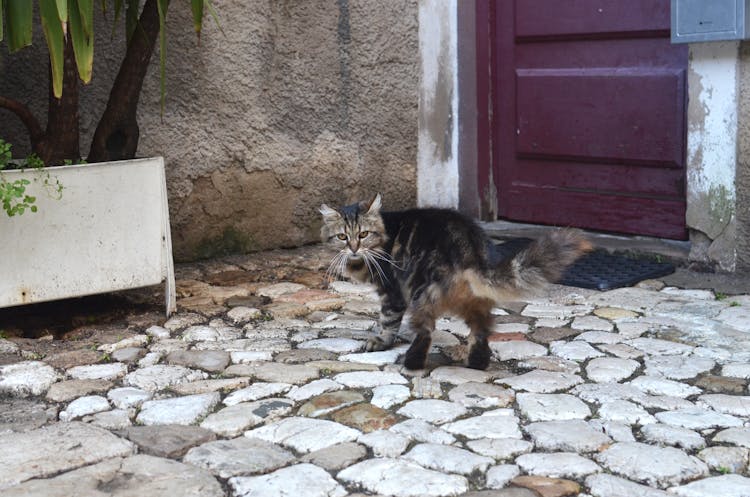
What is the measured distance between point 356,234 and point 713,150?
1.91 meters

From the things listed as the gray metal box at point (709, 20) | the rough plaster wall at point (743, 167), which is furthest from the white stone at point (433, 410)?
the gray metal box at point (709, 20)

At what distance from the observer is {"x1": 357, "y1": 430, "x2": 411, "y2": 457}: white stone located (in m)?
2.73

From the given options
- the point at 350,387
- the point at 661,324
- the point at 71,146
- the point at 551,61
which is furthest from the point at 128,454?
the point at 551,61

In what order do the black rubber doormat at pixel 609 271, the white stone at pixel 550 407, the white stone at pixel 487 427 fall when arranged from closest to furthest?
the white stone at pixel 487 427 → the white stone at pixel 550 407 → the black rubber doormat at pixel 609 271

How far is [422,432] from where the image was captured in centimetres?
287

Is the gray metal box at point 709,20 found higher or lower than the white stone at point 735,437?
higher

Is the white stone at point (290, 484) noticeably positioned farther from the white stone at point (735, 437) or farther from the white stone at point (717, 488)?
the white stone at point (735, 437)

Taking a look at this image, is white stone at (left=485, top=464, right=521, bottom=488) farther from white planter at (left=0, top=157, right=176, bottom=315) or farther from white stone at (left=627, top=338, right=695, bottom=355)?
white planter at (left=0, top=157, right=176, bottom=315)

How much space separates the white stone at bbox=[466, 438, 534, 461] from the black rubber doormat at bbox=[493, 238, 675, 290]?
5.85ft

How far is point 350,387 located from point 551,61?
283 cm

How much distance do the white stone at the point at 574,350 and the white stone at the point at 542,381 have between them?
20 cm

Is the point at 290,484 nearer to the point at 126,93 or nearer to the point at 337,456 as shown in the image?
the point at 337,456

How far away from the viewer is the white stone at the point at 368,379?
330 centimetres

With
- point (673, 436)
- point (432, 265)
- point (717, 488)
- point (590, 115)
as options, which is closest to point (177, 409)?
→ point (432, 265)
